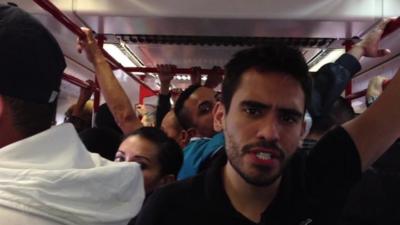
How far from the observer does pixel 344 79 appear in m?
1.54

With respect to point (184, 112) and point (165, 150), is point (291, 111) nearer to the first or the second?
point (165, 150)

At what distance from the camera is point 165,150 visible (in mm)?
1561

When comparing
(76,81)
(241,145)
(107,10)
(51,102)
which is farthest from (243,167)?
(76,81)

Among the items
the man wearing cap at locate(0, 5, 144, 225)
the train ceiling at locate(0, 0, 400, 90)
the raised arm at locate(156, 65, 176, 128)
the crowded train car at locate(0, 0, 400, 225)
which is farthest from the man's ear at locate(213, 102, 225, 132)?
the raised arm at locate(156, 65, 176, 128)

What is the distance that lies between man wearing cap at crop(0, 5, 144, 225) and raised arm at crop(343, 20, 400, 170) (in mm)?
642

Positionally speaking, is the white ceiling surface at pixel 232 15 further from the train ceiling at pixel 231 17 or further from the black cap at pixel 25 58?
the black cap at pixel 25 58

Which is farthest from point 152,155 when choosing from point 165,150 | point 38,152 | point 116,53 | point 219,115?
point 116,53

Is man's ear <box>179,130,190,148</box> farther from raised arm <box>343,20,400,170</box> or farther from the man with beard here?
raised arm <box>343,20,400,170</box>

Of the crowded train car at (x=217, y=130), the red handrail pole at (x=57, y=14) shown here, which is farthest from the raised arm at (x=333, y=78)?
the red handrail pole at (x=57, y=14)

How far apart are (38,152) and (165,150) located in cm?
81

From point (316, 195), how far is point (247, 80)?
0.33 metres

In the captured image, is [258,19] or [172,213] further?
[258,19]

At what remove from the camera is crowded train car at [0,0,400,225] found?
0.75m

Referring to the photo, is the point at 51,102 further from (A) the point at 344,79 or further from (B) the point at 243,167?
(A) the point at 344,79
